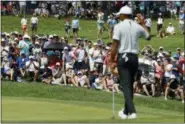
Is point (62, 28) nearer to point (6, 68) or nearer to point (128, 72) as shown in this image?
point (6, 68)

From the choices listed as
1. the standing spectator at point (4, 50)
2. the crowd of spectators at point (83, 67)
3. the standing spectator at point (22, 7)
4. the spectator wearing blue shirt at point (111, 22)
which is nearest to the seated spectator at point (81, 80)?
the crowd of spectators at point (83, 67)

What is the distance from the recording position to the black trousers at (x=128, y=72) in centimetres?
976

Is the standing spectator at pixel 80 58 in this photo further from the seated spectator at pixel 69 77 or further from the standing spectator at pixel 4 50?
the standing spectator at pixel 4 50

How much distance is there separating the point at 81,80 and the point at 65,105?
8868 millimetres

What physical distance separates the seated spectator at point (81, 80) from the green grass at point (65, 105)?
1.24 m

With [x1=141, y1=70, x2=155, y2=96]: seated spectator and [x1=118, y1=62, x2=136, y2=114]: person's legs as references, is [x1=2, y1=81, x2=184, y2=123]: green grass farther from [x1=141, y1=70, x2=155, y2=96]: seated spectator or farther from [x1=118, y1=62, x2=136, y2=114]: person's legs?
[x1=141, y1=70, x2=155, y2=96]: seated spectator

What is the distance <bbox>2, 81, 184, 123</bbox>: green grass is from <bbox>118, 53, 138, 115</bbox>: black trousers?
0.59 meters

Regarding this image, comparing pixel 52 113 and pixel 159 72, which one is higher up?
pixel 52 113

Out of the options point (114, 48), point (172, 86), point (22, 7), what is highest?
point (22, 7)

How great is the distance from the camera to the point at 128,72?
9.91 meters

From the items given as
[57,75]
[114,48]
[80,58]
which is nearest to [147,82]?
[57,75]

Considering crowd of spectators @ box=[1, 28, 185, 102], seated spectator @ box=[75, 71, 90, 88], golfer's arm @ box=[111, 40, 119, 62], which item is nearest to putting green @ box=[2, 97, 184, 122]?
golfer's arm @ box=[111, 40, 119, 62]

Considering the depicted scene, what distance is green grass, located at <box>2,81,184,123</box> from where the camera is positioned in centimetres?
1215

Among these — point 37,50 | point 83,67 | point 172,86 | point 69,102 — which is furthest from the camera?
point 37,50
